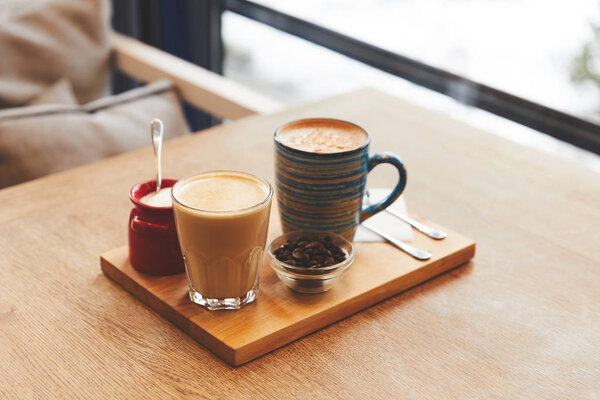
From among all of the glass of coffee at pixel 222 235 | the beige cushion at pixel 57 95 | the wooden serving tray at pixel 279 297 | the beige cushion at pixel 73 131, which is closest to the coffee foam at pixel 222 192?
the glass of coffee at pixel 222 235

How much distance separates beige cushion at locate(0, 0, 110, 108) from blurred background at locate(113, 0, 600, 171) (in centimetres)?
59

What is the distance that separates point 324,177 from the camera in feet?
2.87

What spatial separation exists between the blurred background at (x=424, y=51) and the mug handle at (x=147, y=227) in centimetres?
84

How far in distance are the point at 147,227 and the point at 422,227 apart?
0.42 m

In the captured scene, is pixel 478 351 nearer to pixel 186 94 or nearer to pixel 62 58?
pixel 186 94

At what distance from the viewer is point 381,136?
1.38 meters

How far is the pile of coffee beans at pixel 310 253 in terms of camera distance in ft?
2.76

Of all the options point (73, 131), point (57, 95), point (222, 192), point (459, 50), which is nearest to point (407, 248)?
point (222, 192)

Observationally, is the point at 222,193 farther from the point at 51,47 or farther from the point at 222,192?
the point at 51,47

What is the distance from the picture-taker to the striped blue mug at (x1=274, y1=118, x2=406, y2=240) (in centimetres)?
87

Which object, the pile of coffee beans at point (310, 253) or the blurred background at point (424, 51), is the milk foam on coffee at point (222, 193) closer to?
the pile of coffee beans at point (310, 253)

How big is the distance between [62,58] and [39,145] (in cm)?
44

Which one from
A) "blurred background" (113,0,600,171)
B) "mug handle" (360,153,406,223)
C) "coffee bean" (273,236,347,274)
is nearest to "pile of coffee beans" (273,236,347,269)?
"coffee bean" (273,236,347,274)

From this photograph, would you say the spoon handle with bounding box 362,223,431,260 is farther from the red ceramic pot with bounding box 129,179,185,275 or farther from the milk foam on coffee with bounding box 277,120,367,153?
the red ceramic pot with bounding box 129,179,185,275
